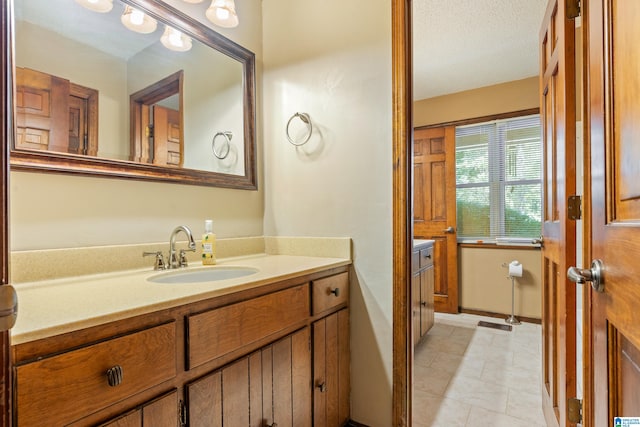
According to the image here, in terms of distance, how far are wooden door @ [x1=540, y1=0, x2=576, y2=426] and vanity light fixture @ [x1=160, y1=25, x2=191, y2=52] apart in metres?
1.54

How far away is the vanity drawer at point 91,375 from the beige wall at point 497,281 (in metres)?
3.38

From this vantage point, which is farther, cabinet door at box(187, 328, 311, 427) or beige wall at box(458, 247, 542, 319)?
beige wall at box(458, 247, 542, 319)

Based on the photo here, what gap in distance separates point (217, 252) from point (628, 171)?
1513 millimetres

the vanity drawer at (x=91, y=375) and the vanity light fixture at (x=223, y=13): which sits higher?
the vanity light fixture at (x=223, y=13)

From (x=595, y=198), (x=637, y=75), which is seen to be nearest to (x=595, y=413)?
(x=595, y=198)

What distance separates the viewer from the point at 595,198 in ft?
2.88

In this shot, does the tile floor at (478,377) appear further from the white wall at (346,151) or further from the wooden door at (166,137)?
the wooden door at (166,137)

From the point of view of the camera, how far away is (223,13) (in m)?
1.61

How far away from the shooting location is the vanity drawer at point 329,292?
4.46 feet

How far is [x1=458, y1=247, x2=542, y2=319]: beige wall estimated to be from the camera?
3201mm

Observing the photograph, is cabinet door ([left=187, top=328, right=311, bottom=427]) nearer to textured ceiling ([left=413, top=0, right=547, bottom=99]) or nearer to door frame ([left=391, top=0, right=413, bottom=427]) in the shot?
door frame ([left=391, top=0, right=413, bottom=427])

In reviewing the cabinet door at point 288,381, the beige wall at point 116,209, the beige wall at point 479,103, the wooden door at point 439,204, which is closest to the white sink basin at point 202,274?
the beige wall at point 116,209

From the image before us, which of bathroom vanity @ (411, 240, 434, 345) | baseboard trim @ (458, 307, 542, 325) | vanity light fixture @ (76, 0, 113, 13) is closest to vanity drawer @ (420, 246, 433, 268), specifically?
bathroom vanity @ (411, 240, 434, 345)

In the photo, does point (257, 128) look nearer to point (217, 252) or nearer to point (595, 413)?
point (217, 252)
